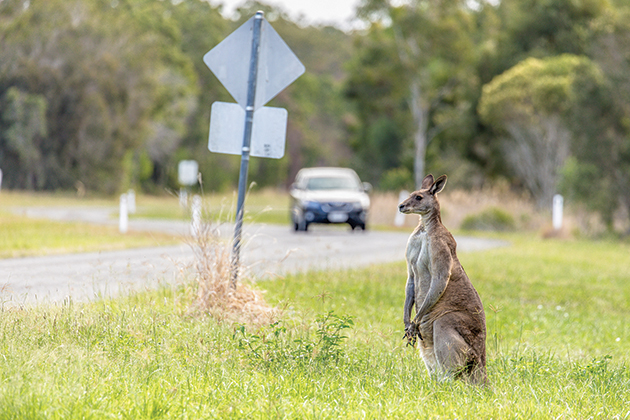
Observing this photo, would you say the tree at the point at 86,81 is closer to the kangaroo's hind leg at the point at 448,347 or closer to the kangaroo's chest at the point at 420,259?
the kangaroo's chest at the point at 420,259

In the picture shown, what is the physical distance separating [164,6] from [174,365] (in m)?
60.1

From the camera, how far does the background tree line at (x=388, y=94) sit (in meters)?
24.1

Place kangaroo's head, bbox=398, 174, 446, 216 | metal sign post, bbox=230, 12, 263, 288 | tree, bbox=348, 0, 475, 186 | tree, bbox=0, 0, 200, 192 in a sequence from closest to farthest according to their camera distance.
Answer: kangaroo's head, bbox=398, 174, 446, 216, metal sign post, bbox=230, 12, 263, 288, tree, bbox=348, 0, 475, 186, tree, bbox=0, 0, 200, 192

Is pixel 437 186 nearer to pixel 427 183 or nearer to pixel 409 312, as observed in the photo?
pixel 427 183

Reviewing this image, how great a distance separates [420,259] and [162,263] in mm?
5569

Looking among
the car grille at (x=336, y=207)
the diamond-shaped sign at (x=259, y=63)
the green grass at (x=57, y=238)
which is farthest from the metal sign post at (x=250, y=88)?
the car grille at (x=336, y=207)

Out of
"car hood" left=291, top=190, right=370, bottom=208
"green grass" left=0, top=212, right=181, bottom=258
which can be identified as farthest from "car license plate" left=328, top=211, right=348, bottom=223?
"green grass" left=0, top=212, right=181, bottom=258

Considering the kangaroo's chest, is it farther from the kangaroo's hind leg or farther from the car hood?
the car hood

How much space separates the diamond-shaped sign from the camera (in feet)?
24.4

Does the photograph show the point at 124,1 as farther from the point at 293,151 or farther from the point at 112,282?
the point at 112,282

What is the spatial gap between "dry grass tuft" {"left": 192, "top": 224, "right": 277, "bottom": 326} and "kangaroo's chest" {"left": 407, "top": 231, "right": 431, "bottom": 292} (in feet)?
7.01

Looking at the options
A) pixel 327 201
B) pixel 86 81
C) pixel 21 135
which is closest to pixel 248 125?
pixel 327 201

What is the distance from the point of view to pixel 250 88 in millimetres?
7512

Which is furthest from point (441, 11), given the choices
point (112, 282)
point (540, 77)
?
point (112, 282)
